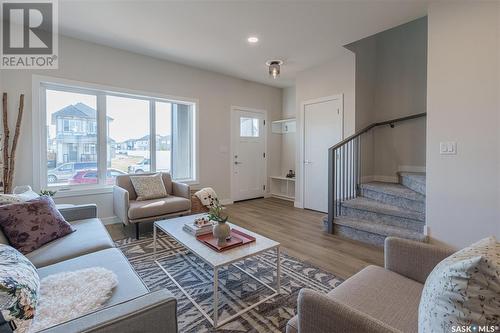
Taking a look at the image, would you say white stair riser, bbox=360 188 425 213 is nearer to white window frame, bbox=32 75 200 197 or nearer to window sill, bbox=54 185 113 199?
white window frame, bbox=32 75 200 197

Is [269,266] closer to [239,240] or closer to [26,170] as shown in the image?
[239,240]

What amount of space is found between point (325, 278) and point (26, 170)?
378 cm

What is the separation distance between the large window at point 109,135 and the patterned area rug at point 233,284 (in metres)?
1.55

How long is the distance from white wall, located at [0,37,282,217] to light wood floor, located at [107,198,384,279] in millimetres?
836

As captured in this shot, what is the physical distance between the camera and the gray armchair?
0.88 meters

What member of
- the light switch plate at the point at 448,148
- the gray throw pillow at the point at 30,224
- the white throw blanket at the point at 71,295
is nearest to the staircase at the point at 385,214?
the light switch plate at the point at 448,148

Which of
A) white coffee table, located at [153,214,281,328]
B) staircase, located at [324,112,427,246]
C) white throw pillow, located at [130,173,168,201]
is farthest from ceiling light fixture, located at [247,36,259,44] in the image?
white coffee table, located at [153,214,281,328]

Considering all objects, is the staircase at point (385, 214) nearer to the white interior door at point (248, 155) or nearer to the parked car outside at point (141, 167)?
the white interior door at point (248, 155)

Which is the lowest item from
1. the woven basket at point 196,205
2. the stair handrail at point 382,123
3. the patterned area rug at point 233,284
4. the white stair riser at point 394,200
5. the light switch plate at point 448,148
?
the patterned area rug at point 233,284

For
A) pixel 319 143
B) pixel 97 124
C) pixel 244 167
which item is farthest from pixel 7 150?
pixel 319 143

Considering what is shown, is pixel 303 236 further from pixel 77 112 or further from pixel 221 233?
pixel 77 112

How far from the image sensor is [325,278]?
2.18 meters

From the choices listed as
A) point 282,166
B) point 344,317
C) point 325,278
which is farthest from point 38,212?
point 282,166

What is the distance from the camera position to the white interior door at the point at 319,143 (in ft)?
13.9
